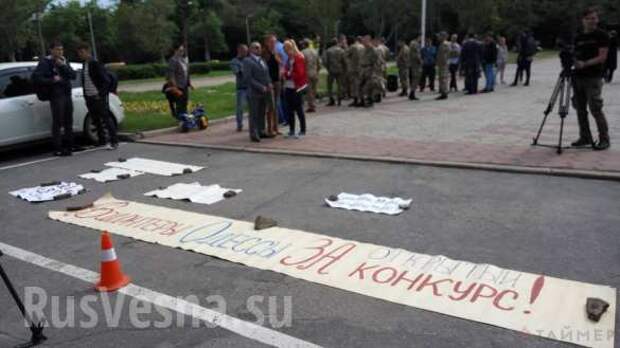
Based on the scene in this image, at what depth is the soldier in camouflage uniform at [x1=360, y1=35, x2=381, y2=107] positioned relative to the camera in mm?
15289

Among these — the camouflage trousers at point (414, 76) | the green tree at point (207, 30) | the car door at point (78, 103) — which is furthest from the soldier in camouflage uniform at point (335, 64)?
the green tree at point (207, 30)

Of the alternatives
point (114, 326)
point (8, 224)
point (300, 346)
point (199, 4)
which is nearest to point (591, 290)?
point (300, 346)

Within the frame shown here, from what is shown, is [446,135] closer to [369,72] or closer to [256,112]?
[256,112]

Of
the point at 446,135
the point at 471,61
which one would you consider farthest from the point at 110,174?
the point at 471,61

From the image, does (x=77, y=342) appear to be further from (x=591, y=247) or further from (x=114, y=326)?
(x=591, y=247)

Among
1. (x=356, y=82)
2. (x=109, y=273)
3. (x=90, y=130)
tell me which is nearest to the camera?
(x=109, y=273)

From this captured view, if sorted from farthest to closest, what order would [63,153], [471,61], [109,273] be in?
Result: [471,61] → [63,153] → [109,273]

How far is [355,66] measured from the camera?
15.5 m

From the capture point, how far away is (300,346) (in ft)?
11.1

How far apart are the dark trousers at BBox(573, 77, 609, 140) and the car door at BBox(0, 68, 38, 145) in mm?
9447

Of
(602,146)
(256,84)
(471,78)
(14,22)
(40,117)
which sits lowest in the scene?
(602,146)

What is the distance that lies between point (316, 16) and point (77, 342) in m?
50.1

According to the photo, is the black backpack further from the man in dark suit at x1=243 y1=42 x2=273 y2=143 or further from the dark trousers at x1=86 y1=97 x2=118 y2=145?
the man in dark suit at x1=243 y1=42 x2=273 y2=143

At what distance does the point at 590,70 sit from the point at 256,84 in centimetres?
576
